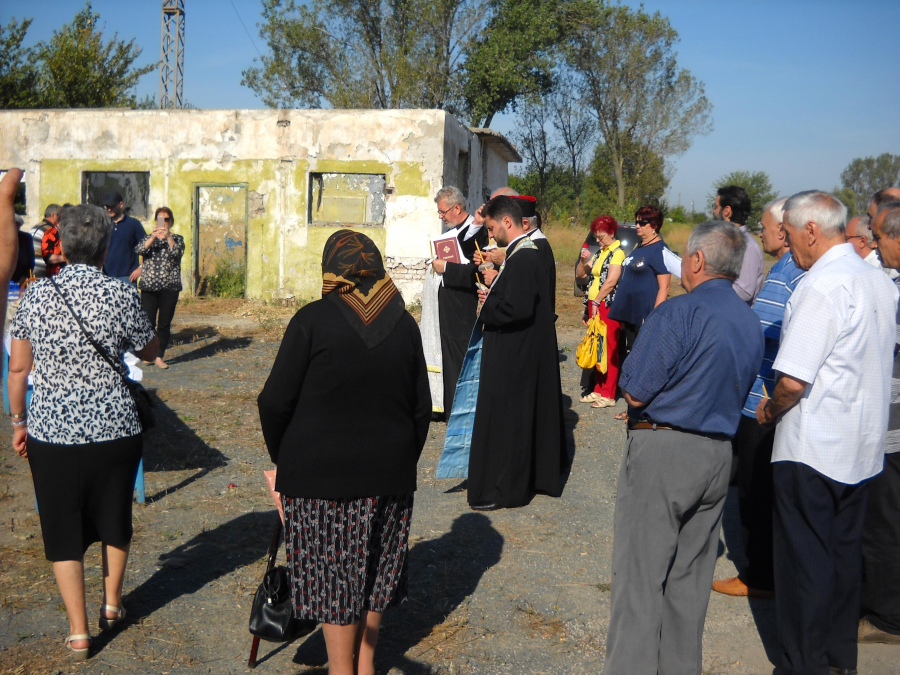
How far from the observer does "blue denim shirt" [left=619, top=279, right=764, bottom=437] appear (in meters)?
3.04

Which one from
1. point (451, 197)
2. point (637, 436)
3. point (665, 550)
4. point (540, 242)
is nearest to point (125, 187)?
point (451, 197)

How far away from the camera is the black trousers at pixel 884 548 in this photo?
3715 millimetres

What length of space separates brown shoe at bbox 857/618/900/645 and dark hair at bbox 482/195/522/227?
3.16m

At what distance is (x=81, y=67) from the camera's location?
25312 millimetres

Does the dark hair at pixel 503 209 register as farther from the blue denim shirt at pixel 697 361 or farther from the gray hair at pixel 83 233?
the gray hair at pixel 83 233

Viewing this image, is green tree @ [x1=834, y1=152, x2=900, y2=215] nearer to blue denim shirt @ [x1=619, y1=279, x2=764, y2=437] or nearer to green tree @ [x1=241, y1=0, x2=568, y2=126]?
green tree @ [x1=241, y1=0, x2=568, y2=126]

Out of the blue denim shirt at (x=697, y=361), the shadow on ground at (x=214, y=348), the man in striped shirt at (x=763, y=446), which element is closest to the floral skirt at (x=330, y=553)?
the blue denim shirt at (x=697, y=361)

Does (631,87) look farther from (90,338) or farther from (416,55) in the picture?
(90,338)

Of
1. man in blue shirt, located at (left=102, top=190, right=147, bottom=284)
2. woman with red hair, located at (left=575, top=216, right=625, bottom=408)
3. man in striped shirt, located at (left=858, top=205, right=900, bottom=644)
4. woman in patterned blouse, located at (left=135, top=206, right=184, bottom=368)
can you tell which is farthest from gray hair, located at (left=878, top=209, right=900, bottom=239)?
woman in patterned blouse, located at (left=135, top=206, right=184, bottom=368)

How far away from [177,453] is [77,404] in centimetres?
331

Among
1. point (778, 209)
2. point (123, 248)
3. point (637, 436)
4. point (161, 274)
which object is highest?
point (778, 209)

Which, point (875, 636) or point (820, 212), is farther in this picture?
point (875, 636)

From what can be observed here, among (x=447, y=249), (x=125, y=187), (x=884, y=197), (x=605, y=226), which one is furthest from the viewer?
(x=125, y=187)

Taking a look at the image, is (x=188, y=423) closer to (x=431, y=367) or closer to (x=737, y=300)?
(x=431, y=367)
